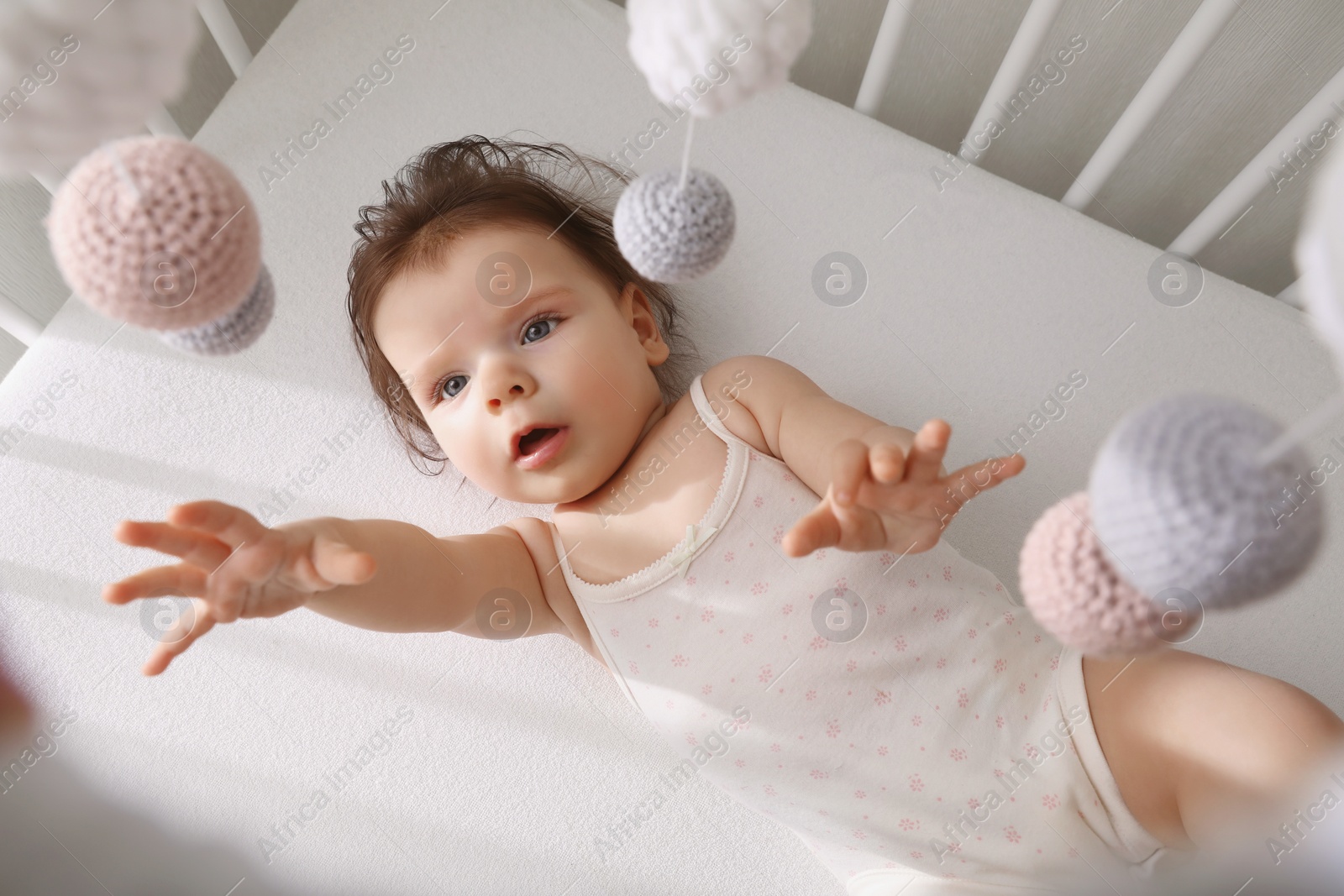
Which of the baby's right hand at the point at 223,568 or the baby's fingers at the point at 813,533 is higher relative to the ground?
the baby's fingers at the point at 813,533

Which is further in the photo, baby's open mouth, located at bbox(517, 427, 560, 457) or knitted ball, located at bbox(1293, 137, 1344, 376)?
baby's open mouth, located at bbox(517, 427, 560, 457)

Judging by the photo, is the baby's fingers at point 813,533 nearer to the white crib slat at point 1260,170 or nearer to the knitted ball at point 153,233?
the knitted ball at point 153,233

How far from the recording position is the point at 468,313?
770 mm

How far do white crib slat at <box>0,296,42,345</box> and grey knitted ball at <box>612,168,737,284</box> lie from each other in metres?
0.84

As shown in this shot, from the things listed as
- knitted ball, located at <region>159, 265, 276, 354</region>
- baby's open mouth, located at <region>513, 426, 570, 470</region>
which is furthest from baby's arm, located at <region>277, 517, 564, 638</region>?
knitted ball, located at <region>159, 265, 276, 354</region>

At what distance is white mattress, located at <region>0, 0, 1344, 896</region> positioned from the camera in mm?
912

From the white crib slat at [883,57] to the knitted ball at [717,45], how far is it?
0.67 m

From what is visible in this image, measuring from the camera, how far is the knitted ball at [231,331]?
32 centimetres

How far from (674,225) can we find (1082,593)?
0.65 ft

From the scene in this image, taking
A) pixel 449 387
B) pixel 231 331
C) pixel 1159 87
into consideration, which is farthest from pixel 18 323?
pixel 1159 87

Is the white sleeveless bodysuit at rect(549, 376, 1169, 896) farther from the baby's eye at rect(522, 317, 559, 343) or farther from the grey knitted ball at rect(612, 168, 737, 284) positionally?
the grey knitted ball at rect(612, 168, 737, 284)

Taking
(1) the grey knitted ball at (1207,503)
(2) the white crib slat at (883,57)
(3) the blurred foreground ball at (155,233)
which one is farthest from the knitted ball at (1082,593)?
(2) the white crib slat at (883,57)

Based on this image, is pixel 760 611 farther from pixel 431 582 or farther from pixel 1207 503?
pixel 1207 503

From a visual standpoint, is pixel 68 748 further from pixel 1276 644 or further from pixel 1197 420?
pixel 1276 644
